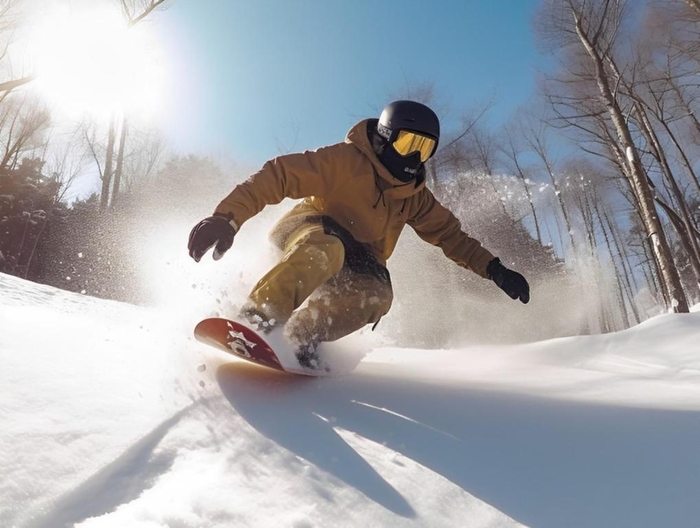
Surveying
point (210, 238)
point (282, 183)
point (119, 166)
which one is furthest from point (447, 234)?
point (119, 166)

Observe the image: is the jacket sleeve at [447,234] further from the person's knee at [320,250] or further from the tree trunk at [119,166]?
the tree trunk at [119,166]

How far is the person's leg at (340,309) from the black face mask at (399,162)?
2.00 feet

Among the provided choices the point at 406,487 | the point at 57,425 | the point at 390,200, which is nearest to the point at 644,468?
the point at 406,487

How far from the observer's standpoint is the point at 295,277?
1.92m

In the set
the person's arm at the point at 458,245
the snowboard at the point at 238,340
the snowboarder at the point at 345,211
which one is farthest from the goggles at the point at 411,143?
the snowboard at the point at 238,340

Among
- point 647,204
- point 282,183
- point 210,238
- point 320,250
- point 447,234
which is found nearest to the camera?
point 210,238

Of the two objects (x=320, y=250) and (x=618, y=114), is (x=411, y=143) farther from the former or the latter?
(x=618, y=114)

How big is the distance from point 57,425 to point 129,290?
468 inches

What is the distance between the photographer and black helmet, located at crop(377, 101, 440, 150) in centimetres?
242

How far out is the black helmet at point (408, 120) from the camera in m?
2.42

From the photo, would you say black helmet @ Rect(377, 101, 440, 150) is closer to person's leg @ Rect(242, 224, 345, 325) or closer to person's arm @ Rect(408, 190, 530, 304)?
person's arm @ Rect(408, 190, 530, 304)

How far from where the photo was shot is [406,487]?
3.13ft

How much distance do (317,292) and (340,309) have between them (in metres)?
0.15

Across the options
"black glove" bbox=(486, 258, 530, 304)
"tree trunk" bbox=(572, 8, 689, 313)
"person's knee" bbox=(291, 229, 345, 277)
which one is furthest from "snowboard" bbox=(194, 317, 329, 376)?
"tree trunk" bbox=(572, 8, 689, 313)
